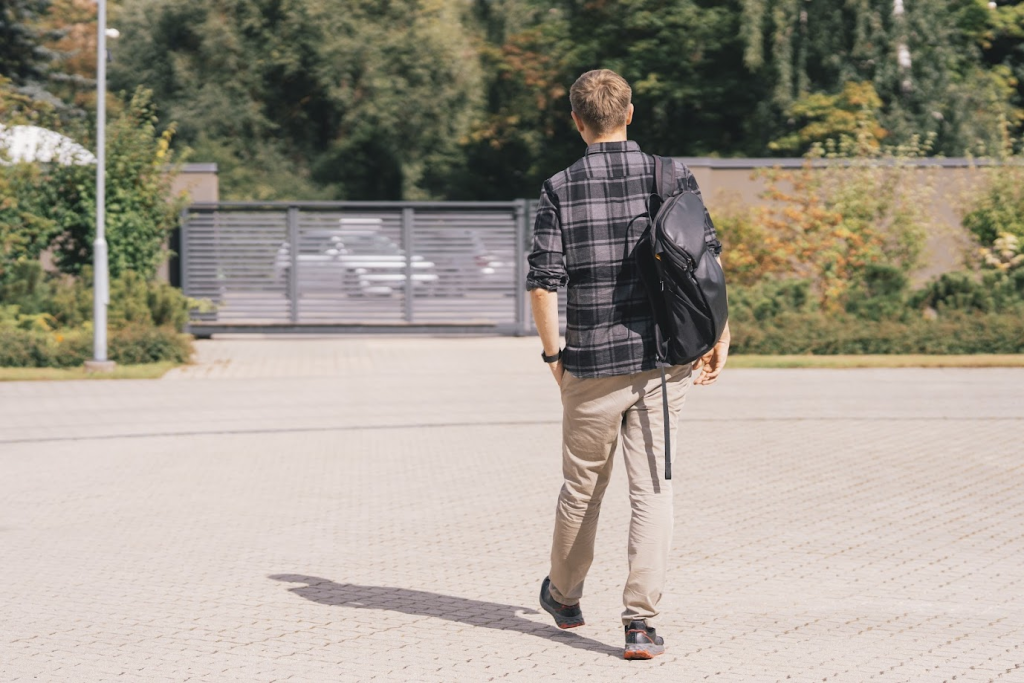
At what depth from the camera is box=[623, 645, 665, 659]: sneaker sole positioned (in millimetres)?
4840

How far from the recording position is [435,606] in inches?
226

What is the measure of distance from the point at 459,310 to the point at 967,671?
18297mm

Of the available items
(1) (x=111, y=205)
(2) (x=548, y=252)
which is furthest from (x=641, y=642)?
(1) (x=111, y=205)

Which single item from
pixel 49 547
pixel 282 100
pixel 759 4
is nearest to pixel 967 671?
pixel 49 547

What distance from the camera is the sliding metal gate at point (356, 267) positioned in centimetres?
2253

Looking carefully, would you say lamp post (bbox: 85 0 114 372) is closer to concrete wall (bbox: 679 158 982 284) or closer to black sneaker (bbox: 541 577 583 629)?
concrete wall (bbox: 679 158 982 284)

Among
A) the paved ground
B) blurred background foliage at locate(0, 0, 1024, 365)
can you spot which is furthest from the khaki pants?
blurred background foliage at locate(0, 0, 1024, 365)

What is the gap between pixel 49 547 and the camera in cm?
700

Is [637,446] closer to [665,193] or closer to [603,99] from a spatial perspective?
[665,193]

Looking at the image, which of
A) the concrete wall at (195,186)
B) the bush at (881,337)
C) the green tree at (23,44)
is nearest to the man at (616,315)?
the bush at (881,337)

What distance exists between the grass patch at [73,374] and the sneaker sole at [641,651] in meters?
12.0

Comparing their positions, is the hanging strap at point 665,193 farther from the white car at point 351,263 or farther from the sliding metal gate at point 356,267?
the white car at point 351,263

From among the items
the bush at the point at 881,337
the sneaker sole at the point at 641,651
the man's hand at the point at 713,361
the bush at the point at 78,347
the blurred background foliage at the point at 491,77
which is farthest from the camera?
the blurred background foliage at the point at 491,77

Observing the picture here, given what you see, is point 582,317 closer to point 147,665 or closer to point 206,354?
point 147,665
